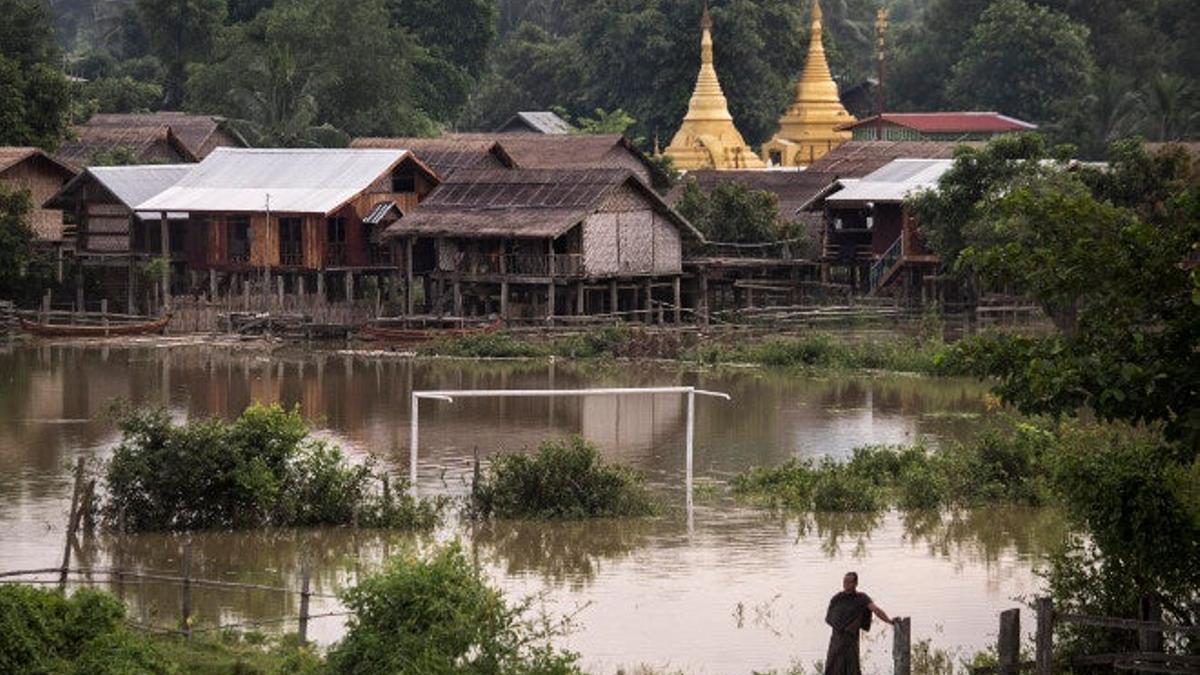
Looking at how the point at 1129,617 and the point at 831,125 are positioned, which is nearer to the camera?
the point at 1129,617

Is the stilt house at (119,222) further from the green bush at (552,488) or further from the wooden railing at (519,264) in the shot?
the green bush at (552,488)

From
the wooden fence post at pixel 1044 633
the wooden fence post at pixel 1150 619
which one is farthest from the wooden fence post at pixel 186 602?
the wooden fence post at pixel 1150 619

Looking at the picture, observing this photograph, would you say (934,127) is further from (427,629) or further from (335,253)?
(427,629)

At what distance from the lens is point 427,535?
75.8 feet

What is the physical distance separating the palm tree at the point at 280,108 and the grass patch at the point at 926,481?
30.5 m

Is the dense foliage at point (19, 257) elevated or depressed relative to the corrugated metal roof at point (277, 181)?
depressed

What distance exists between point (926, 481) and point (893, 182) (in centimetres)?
2313

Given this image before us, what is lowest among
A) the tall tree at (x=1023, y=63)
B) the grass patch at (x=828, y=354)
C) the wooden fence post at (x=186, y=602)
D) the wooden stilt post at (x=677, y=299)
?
the wooden fence post at (x=186, y=602)

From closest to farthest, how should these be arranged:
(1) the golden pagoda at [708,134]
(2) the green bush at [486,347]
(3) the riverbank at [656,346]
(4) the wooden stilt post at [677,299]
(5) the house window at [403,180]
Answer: (3) the riverbank at [656,346], (2) the green bush at [486,347], (4) the wooden stilt post at [677,299], (5) the house window at [403,180], (1) the golden pagoda at [708,134]

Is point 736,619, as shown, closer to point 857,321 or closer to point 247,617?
point 247,617

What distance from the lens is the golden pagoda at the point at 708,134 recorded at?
60.4 meters

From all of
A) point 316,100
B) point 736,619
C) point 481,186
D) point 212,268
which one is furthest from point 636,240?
point 736,619

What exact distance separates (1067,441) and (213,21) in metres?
47.0

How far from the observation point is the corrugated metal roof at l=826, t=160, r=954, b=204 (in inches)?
1826
